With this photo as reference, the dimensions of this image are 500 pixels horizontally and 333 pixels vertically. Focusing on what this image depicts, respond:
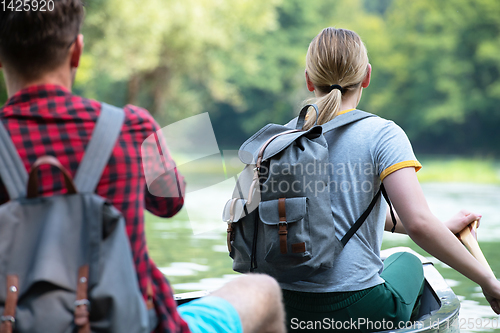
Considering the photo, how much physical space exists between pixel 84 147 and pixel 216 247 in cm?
609

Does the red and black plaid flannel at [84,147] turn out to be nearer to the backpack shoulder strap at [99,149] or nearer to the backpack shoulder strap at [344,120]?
the backpack shoulder strap at [99,149]

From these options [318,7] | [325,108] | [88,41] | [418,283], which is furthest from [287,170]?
[318,7]

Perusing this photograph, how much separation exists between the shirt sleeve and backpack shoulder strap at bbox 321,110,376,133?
0.10m

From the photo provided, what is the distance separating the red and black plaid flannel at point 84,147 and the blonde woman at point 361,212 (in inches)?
31.7

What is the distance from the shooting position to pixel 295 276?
2.07m

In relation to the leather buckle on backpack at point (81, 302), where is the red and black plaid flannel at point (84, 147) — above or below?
above

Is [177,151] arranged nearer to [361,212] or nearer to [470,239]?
[361,212]

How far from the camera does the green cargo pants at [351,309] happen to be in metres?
2.09

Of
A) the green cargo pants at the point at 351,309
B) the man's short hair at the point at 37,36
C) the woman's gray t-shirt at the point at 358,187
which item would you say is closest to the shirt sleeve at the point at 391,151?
the woman's gray t-shirt at the point at 358,187

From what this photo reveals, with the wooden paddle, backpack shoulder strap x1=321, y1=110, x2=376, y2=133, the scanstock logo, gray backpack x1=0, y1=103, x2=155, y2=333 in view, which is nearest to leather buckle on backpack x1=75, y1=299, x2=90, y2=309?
gray backpack x1=0, y1=103, x2=155, y2=333

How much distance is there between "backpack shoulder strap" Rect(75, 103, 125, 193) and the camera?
126 cm

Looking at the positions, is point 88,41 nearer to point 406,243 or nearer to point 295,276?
point 406,243

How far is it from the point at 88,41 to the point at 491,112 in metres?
23.2

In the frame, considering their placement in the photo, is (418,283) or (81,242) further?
(418,283)
